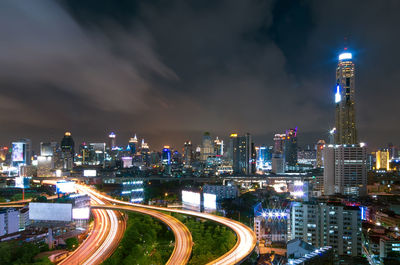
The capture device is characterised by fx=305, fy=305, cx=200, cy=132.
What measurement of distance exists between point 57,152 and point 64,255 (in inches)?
2198

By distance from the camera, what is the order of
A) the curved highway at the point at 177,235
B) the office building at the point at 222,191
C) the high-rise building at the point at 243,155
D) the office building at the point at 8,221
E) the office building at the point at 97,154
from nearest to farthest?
the curved highway at the point at 177,235 < the office building at the point at 8,221 < the office building at the point at 222,191 < the high-rise building at the point at 243,155 < the office building at the point at 97,154

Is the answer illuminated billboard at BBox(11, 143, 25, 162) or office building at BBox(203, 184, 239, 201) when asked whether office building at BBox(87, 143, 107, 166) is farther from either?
office building at BBox(203, 184, 239, 201)

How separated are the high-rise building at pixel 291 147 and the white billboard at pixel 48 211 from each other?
62.6 m

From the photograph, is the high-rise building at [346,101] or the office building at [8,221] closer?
the office building at [8,221]

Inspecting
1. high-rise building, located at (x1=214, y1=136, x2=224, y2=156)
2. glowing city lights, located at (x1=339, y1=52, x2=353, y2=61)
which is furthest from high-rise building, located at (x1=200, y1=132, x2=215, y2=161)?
glowing city lights, located at (x1=339, y1=52, x2=353, y2=61)

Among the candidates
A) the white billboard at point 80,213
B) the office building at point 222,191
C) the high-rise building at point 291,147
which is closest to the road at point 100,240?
the white billboard at point 80,213

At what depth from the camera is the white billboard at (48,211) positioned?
15.4 metres

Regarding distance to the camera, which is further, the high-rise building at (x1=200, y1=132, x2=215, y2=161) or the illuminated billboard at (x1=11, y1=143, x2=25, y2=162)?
the high-rise building at (x1=200, y1=132, x2=215, y2=161)

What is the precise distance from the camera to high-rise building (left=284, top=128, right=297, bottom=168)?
72981mm

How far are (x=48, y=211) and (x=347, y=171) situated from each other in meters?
30.1

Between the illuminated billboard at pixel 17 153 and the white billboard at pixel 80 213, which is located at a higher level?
the illuminated billboard at pixel 17 153

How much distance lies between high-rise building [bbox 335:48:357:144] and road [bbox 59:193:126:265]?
4017 cm

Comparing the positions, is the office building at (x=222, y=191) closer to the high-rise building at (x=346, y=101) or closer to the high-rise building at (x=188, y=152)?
the high-rise building at (x=346, y=101)

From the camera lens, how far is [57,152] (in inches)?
2498
